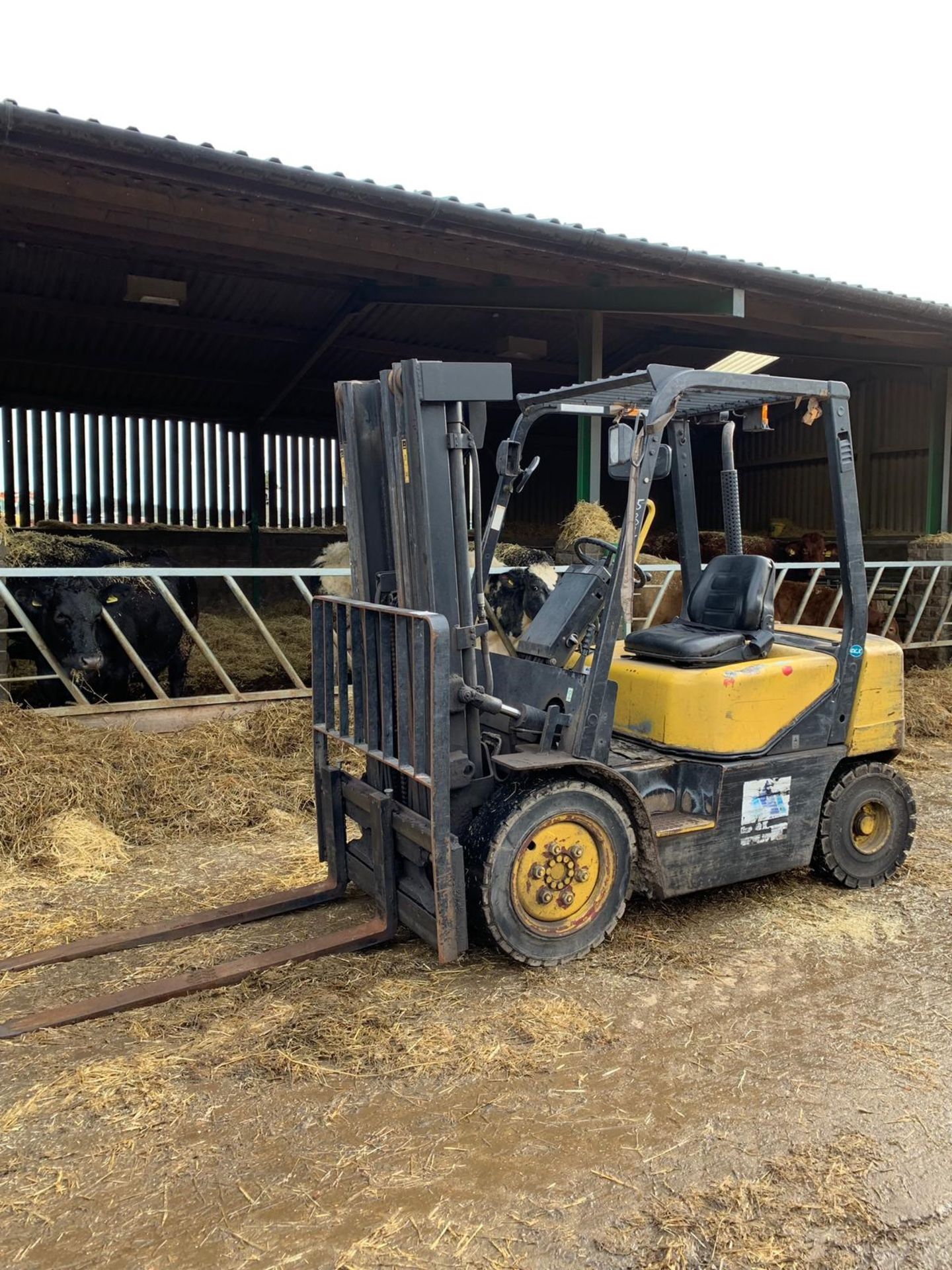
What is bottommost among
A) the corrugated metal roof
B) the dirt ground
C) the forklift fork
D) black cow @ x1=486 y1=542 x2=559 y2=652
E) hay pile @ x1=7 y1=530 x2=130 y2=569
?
the dirt ground

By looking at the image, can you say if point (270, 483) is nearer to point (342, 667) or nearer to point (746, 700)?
point (342, 667)

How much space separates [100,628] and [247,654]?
257 cm

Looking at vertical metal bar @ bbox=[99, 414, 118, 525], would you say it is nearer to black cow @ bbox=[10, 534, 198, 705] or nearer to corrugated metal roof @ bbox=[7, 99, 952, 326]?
black cow @ bbox=[10, 534, 198, 705]

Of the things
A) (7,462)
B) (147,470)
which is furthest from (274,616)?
(7,462)

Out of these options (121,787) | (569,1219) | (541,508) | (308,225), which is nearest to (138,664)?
(121,787)

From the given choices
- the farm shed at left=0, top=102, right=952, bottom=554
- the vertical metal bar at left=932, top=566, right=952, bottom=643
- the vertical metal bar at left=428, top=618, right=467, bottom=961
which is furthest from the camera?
the vertical metal bar at left=932, top=566, right=952, bottom=643

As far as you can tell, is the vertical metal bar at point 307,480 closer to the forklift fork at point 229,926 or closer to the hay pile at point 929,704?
the hay pile at point 929,704

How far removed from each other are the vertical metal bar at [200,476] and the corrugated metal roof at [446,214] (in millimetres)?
11403

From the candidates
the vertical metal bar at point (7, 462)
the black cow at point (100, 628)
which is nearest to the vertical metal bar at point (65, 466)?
the vertical metal bar at point (7, 462)

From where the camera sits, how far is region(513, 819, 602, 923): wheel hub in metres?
3.63

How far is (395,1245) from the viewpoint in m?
2.26

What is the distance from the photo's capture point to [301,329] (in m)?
12.3

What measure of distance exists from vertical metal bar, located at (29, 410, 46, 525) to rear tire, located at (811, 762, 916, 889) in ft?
49.5

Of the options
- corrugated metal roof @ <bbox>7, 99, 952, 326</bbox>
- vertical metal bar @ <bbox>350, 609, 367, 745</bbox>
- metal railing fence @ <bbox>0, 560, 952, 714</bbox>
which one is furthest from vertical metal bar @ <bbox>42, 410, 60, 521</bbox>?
vertical metal bar @ <bbox>350, 609, 367, 745</bbox>
